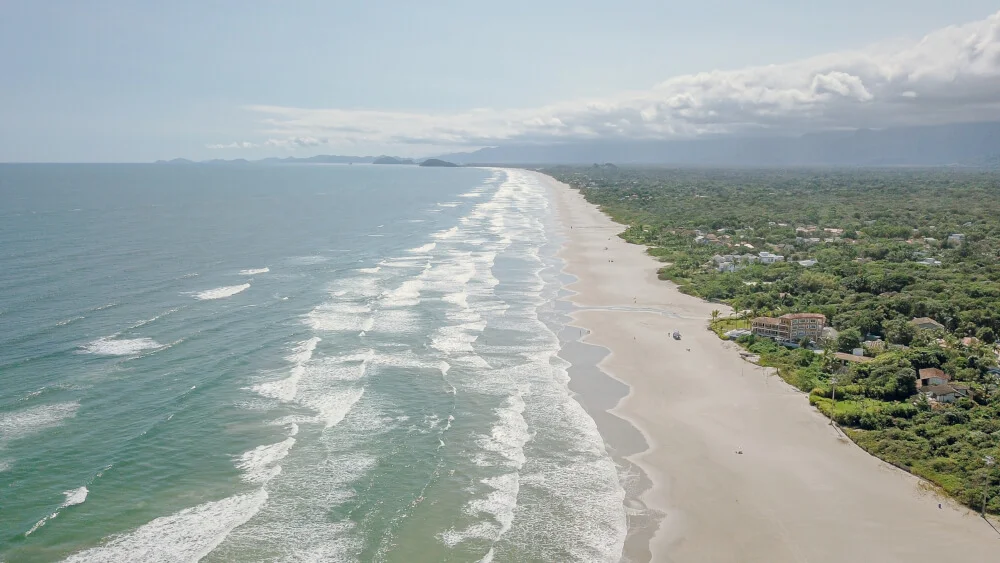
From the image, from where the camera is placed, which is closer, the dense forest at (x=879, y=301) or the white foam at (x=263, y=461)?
the white foam at (x=263, y=461)

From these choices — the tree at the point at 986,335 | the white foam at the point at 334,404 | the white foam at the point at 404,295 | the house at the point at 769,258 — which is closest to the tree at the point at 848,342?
the tree at the point at 986,335

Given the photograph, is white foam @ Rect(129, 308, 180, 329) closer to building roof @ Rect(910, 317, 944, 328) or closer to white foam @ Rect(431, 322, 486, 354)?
white foam @ Rect(431, 322, 486, 354)

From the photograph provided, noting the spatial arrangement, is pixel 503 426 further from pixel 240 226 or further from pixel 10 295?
pixel 240 226

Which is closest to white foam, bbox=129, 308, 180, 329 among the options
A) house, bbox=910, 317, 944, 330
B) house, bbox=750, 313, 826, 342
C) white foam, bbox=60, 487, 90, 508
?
white foam, bbox=60, 487, 90, 508

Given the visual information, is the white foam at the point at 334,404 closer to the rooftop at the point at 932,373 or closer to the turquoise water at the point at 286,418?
the turquoise water at the point at 286,418

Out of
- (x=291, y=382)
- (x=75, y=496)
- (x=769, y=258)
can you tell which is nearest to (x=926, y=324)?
(x=769, y=258)

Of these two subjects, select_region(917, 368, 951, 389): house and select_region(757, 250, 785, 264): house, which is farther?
select_region(757, 250, 785, 264): house

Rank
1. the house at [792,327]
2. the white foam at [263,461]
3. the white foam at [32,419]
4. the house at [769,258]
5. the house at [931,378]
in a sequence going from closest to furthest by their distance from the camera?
the white foam at [263,461] < the white foam at [32,419] < the house at [931,378] < the house at [792,327] < the house at [769,258]
